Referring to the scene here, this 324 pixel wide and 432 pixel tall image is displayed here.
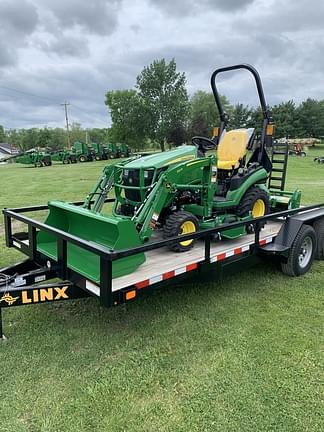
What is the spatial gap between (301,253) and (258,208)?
80cm

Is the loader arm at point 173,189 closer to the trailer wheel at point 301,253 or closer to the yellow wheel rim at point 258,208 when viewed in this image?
the yellow wheel rim at point 258,208

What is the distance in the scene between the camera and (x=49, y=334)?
3375 mm

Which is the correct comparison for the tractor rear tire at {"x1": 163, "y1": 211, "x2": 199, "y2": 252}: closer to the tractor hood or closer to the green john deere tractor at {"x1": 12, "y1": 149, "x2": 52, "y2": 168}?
the tractor hood

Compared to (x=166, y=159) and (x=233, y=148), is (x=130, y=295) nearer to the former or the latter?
(x=166, y=159)

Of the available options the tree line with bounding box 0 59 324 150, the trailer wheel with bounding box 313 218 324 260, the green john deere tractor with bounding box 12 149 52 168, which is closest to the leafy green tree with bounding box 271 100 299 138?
the tree line with bounding box 0 59 324 150

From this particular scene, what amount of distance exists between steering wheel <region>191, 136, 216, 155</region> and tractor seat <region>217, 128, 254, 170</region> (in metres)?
0.18

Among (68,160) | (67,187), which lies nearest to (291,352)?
(67,187)

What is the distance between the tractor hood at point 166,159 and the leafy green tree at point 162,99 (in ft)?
129

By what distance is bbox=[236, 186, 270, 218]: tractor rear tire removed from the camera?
487 centimetres

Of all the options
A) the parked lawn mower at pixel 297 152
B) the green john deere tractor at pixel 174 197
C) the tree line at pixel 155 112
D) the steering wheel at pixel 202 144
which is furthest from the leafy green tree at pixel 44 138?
the green john deere tractor at pixel 174 197

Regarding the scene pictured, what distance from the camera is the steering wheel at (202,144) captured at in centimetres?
510

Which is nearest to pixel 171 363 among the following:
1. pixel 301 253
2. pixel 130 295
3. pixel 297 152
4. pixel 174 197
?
pixel 130 295

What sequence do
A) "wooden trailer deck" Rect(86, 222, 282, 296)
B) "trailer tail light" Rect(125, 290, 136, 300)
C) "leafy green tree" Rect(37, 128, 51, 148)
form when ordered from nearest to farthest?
1. "trailer tail light" Rect(125, 290, 136, 300)
2. "wooden trailer deck" Rect(86, 222, 282, 296)
3. "leafy green tree" Rect(37, 128, 51, 148)

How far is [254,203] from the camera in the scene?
4.96 metres
